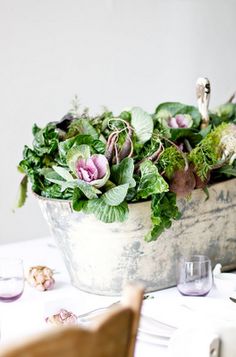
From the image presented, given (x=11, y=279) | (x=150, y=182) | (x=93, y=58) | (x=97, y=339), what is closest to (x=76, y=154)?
(x=150, y=182)

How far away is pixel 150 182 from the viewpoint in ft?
4.17

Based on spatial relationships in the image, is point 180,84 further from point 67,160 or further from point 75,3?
point 67,160

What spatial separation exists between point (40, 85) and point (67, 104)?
127mm

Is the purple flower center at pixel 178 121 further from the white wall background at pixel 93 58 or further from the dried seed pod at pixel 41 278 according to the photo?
the white wall background at pixel 93 58

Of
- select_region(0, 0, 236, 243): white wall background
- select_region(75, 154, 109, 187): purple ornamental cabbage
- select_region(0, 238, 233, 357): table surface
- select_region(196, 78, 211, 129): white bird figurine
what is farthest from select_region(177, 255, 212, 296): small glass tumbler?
select_region(0, 0, 236, 243): white wall background

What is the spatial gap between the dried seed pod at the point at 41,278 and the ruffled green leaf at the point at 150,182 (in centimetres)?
27

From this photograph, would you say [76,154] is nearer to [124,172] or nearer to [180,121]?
[124,172]

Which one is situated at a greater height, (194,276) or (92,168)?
(92,168)

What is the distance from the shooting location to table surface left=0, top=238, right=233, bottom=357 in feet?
3.80

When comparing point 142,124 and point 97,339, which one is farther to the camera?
point 142,124

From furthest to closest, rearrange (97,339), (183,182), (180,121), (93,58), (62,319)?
(93,58), (180,121), (183,182), (62,319), (97,339)

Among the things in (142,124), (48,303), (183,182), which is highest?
(142,124)

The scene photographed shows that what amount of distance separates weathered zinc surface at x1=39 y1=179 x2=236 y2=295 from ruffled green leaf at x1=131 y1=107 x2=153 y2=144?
15cm

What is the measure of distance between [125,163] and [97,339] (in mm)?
650
